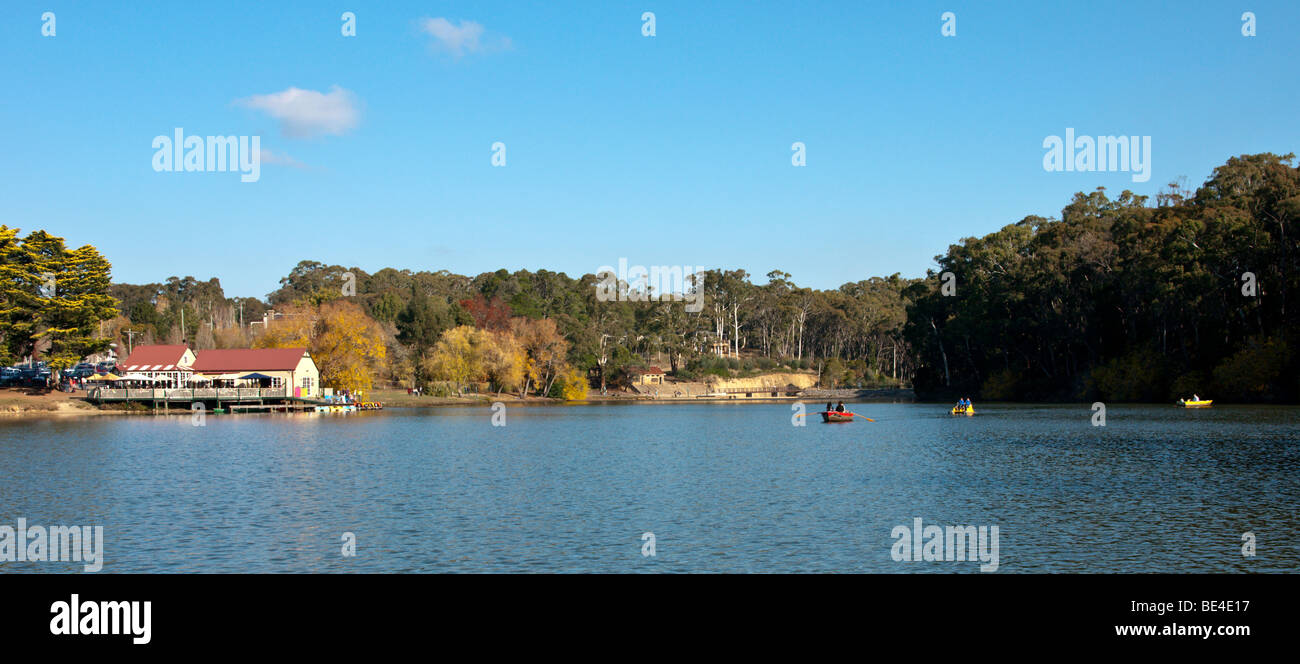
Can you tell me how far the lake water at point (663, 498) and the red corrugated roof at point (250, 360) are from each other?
2987cm

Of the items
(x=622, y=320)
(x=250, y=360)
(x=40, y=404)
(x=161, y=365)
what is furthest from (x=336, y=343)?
(x=622, y=320)

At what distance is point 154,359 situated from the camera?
84.0m

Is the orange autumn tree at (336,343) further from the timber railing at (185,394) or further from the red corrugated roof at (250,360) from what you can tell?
the timber railing at (185,394)

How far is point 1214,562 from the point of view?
1775 cm

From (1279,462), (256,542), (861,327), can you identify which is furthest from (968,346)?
Answer: (256,542)

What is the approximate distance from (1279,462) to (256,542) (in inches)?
1294

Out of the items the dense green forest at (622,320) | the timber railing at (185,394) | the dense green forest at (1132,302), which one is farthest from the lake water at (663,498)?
the dense green forest at (622,320)

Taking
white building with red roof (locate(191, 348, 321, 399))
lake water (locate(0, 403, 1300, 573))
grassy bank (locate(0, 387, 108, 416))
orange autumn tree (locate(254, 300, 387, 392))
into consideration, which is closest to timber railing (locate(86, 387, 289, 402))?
white building with red roof (locate(191, 348, 321, 399))

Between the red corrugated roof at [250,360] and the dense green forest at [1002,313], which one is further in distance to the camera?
the red corrugated roof at [250,360]

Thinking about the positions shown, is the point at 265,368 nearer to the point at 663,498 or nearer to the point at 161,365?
the point at 161,365

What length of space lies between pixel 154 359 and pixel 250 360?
28.0 ft

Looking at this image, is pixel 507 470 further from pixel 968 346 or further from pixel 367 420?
pixel 968 346

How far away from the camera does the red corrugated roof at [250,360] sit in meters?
82.9

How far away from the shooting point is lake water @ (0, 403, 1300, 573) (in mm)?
18844
